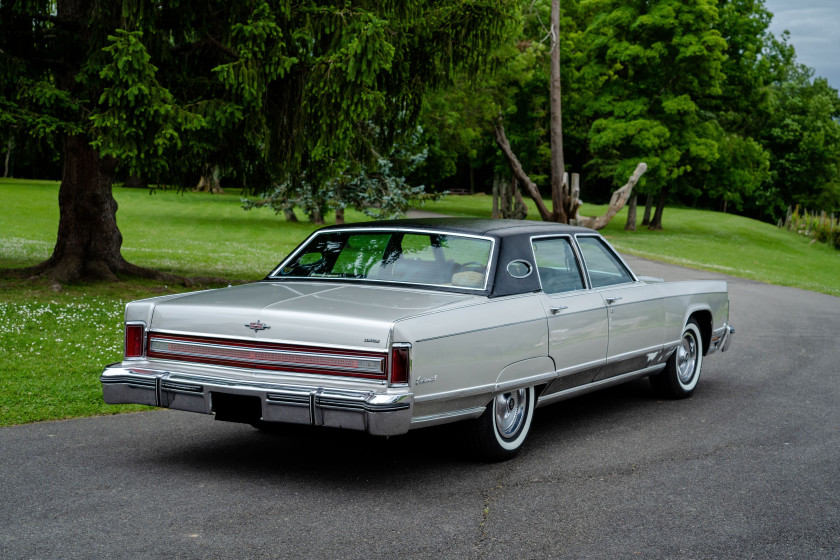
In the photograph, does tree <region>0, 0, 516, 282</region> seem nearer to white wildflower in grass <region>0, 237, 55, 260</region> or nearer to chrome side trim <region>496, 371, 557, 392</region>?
white wildflower in grass <region>0, 237, 55, 260</region>

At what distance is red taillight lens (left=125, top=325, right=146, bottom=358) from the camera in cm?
577

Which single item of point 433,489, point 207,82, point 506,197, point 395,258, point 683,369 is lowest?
point 433,489

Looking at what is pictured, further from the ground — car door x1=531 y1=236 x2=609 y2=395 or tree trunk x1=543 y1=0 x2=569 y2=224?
tree trunk x1=543 y1=0 x2=569 y2=224

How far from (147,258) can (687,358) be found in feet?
55.0

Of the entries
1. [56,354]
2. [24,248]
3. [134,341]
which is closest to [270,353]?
[134,341]

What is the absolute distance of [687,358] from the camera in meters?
8.48

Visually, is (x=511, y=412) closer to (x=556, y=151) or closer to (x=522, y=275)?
(x=522, y=275)

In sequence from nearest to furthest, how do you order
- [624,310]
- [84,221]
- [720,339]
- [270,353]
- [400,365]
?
[400,365]
[270,353]
[624,310]
[720,339]
[84,221]

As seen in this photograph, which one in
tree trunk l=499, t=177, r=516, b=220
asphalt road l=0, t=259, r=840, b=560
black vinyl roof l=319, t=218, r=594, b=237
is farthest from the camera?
tree trunk l=499, t=177, r=516, b=220

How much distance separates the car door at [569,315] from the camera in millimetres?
6379

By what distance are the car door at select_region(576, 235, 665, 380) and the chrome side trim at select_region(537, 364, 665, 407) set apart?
41 mm

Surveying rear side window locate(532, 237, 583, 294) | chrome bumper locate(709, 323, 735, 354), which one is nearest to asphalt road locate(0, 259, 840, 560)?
chrome bumper locate(709, 323, 735, 354)

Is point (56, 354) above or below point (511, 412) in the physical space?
below

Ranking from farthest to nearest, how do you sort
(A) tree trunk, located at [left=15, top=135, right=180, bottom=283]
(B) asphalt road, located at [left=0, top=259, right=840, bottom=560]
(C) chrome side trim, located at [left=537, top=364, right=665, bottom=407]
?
(A) tree trunk, located at [left=15, top=135, right=180, bottom=283] < (C) chrome side trim, located at [left=537, top=364, right=665, bottom=407] < (B) asphalt road, located at [left=0, top=259, right=840, bottom=560]
